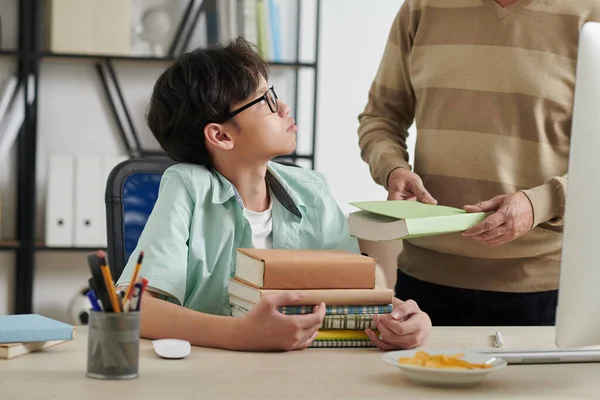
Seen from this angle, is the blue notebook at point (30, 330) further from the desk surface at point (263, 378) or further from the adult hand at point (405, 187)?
the adult hand at point (405, 187)

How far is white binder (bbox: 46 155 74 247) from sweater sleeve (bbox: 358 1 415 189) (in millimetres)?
1674

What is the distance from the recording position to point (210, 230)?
65.1 inches

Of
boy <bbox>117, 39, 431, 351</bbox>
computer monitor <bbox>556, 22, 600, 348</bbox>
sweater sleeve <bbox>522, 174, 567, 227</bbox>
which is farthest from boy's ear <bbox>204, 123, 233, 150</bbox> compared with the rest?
computer monitor <bbox>556, 22, 600, 348</bbox>

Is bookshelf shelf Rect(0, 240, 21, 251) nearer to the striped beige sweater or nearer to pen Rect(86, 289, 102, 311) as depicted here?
the striped beige sweater

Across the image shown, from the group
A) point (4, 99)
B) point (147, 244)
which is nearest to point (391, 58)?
point (147, 244)

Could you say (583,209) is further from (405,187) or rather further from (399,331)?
(405,187)

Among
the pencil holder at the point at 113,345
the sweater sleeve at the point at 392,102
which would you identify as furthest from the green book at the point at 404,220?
the sweater sleeve at the point at 392,102

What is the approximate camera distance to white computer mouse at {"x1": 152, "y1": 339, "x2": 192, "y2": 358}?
1272mm

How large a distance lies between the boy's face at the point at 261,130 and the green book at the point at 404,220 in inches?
13.7

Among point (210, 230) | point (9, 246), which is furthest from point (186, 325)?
point (9, 246)

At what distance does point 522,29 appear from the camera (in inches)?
73.3

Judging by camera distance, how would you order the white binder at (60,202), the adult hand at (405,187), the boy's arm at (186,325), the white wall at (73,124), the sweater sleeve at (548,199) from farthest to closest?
the white wall at (73,124) < the white binder at (60,202) < the adult hand at (405,187) < the sweater sleeve at (548,199) < the boy's arm at (186,325)

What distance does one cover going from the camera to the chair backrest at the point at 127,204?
1.79m

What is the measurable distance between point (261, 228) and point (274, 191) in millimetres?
97
